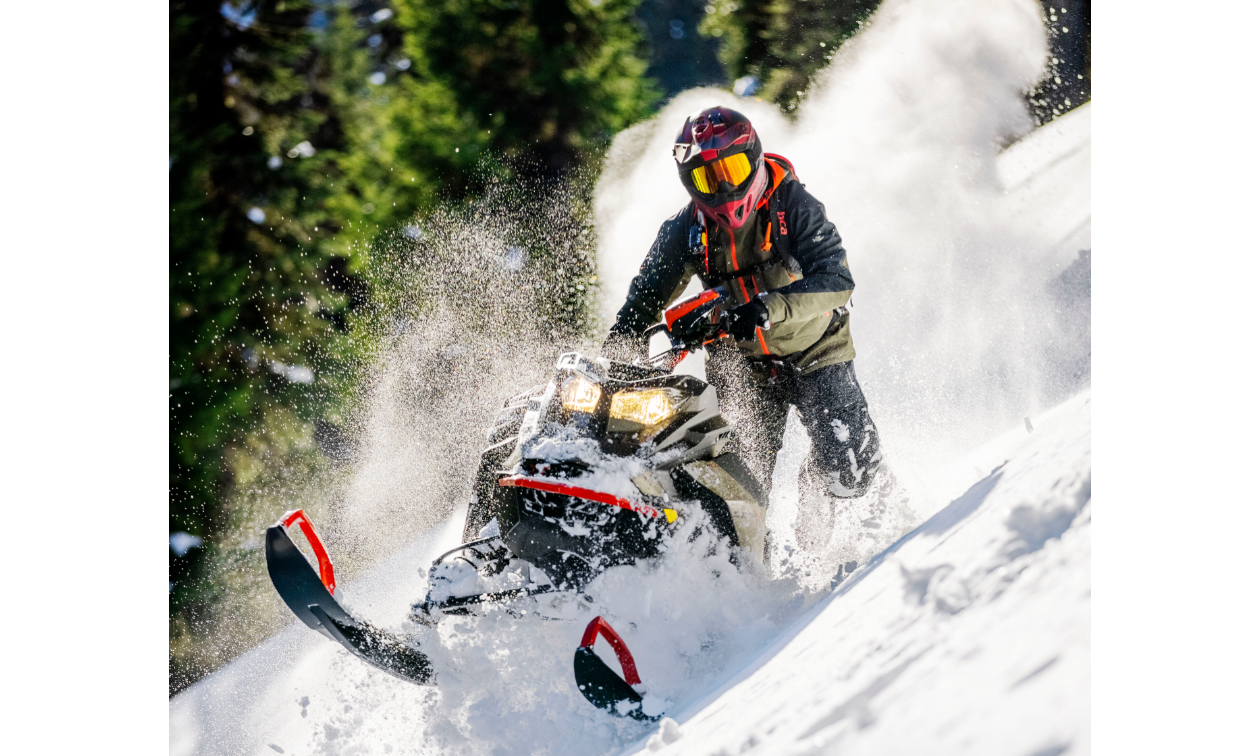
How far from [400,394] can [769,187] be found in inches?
119

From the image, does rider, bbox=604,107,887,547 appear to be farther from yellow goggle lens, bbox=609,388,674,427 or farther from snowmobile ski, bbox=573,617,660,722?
snowmobile ski, bbox=573,617,660,722

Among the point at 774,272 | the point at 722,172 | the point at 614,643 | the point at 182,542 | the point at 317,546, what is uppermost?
the point at 722,172

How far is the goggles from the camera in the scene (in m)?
2.02

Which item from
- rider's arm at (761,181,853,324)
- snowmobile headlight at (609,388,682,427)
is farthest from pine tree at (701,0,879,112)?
snowmobile headlight at (609,388,682,427)

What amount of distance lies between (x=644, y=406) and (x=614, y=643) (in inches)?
20.1

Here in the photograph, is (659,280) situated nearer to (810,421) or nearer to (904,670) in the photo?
(810,421)

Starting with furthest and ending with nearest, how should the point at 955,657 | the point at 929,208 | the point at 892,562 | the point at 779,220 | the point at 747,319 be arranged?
1. the point at 929,208
2. the point at 779,220
3. the point at 747,319
4. the point at 892,562
5. the point at 955,657

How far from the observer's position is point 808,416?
7.77 feet

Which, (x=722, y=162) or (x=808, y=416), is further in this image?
(x=808, y=416)

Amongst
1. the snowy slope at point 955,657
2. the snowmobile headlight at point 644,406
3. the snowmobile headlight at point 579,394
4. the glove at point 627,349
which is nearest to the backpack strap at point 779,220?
the glove at point 627,349

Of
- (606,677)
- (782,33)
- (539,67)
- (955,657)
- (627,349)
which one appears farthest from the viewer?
(539,67)

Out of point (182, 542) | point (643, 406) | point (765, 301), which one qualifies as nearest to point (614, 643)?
point (643, 406)

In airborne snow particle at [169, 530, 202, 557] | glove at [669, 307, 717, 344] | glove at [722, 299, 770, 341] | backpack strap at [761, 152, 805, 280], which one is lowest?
airborne snow particle at [169, 530, 202, 557]

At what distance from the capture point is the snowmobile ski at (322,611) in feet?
5.75
